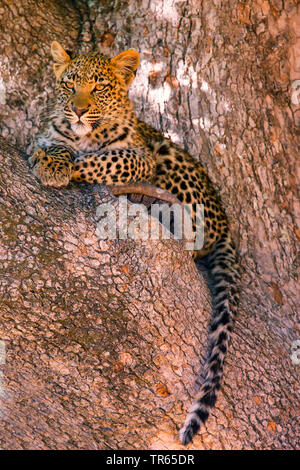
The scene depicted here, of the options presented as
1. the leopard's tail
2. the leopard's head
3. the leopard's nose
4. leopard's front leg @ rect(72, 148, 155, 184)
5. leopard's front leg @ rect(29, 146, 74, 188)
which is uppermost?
the leopard's head

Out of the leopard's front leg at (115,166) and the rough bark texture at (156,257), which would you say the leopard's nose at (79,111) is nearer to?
the leopard's front leg at (115,166)

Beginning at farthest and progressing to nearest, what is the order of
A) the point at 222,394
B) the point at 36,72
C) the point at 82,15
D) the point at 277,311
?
the point at 82,15
the point at 36,72
the point at 277,311
the point at 222,394

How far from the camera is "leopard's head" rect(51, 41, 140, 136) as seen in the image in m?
4.65

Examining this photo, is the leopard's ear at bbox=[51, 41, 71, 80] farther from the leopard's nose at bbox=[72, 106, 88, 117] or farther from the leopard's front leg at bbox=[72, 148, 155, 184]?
the leopard's front leg at bbox=[72, 148, 155, 184]

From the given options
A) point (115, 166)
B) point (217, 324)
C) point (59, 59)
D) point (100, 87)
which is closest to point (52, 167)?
point (115, 166)

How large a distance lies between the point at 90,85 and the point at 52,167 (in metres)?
1.08

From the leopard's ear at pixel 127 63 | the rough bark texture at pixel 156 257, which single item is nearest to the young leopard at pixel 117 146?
the leopard's ear at pixel 127 63

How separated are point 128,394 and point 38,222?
3.86 ft

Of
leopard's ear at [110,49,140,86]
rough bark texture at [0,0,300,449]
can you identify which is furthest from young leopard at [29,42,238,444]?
rough bark texture at [0,0,300,449]

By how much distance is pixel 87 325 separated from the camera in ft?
10.9

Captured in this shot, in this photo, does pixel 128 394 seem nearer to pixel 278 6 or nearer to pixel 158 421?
pixel 158 421

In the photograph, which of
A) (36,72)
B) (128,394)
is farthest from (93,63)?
(128,394)

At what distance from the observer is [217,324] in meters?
3.90

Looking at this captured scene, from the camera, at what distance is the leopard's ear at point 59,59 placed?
4.76m
